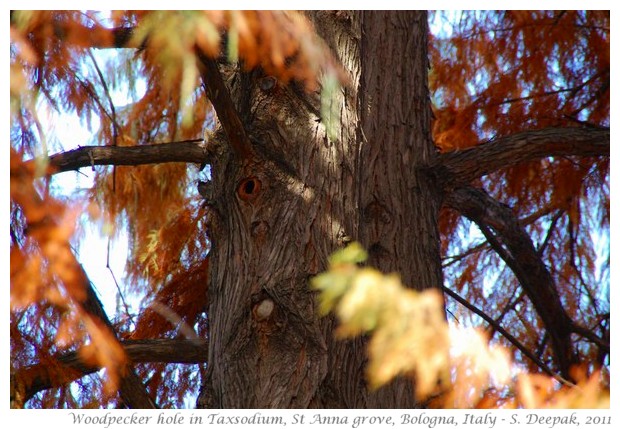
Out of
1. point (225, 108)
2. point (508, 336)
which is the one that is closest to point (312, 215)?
point (225, 108)

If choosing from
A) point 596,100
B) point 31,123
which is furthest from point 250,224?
point 596,100

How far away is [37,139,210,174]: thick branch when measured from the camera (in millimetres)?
2367

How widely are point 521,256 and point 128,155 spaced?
1.32 m

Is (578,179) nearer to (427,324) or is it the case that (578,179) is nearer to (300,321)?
(300,321)

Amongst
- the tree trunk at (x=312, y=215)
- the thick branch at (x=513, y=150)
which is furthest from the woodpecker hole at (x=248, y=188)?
the thick branch at (x=513, y=150)

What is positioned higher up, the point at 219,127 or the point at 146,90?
the point at 146,90

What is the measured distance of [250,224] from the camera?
2188 mm

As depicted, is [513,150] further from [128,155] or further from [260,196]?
[128,155]

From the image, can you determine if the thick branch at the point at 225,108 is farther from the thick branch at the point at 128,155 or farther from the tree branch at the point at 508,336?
the tree branch at the point at 508,336

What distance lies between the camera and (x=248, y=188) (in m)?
2.24

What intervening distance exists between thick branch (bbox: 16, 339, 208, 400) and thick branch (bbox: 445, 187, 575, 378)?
0.89 meters

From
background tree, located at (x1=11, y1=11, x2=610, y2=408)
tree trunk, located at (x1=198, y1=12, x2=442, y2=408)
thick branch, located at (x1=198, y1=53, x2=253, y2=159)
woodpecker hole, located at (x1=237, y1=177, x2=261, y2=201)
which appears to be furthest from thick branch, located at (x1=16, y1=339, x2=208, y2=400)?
thick branch, located at (x1=198, y1=53, x2=253, y2=159)

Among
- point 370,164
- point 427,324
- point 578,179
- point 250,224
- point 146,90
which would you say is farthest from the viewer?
point 146,90
